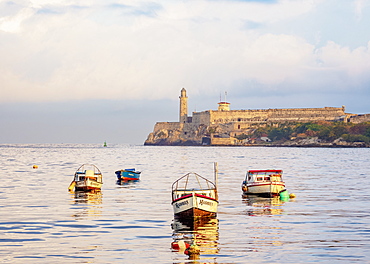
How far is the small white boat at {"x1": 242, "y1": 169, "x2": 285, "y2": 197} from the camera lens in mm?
32312

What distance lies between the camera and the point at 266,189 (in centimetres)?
3244

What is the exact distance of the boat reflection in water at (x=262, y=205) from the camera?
25.9 meters

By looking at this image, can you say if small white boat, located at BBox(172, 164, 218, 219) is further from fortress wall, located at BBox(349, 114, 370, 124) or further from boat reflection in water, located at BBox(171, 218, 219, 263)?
fortress wall, located at BBox(349, 114, 370, 124)

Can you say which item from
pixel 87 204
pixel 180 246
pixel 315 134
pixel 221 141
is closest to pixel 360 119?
pixel 315 134

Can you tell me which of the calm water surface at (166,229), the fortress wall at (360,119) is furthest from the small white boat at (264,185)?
the fortress wall at (360,119)

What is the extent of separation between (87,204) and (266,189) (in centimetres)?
969

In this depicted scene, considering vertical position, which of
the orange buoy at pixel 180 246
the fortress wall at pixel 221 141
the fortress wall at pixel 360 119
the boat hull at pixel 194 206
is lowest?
the orange buoy at pixel 180 246

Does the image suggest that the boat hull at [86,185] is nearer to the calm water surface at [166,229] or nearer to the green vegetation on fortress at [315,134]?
the calm water surface at [166,229]

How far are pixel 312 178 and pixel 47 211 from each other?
27.6 metres

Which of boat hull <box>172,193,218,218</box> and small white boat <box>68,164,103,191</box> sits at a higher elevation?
small white boat <box>68,164,103,191</box>

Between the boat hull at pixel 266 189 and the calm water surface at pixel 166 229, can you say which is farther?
the boat hull at pixel 266 189

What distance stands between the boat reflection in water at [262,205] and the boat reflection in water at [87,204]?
6591 millimetres

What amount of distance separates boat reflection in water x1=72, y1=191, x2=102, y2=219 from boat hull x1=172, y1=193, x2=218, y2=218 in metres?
3.82

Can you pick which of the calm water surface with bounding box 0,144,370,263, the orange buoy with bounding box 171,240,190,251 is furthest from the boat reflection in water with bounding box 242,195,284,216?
the orange buoy with bounding box 171,240,190,251
